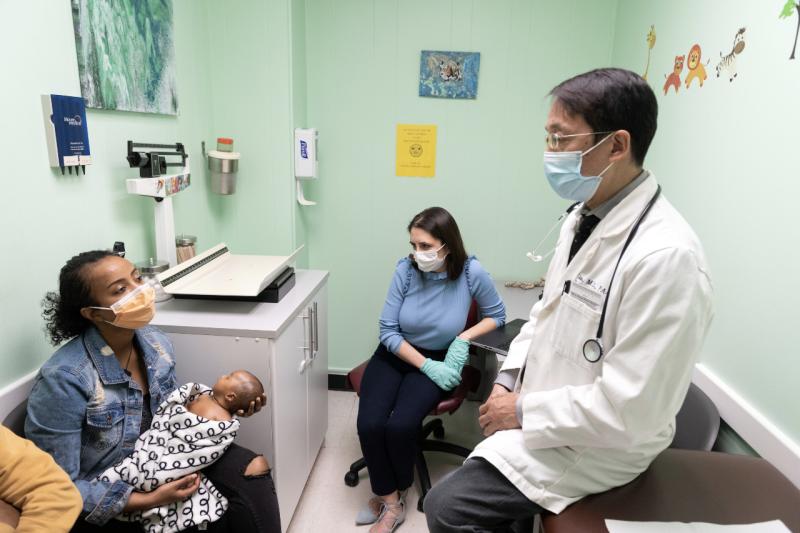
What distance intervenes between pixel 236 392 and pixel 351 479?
3.49 feet

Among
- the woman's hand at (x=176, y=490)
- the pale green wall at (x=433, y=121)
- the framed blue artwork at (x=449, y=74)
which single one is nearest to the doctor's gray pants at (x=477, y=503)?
the woman's hand at (x=176, y=490)

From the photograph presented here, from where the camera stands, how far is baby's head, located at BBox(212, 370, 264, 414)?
4.71 feet

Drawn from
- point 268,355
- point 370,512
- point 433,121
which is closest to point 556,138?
point 268,355

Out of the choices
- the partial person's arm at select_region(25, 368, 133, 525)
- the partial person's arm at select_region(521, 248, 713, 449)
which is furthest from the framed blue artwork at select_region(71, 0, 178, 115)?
the partial person's arm at select_region(521, 248, 713, 449)

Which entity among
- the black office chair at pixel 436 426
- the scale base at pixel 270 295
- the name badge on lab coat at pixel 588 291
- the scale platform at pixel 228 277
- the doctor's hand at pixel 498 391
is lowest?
the black office chair at pixel 436 426

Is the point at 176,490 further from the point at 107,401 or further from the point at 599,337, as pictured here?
the point at 599,337

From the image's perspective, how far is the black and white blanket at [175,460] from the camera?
4.19 ft

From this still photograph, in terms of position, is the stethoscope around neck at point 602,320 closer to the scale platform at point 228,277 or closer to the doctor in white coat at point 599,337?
the doctor in white coat at point 599,337

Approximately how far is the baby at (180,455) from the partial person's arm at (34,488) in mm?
180

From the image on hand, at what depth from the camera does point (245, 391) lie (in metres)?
1.44

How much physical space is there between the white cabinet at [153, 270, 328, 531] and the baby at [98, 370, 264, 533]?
0.68 ft

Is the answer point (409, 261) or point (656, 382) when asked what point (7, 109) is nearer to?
point (409, 261)

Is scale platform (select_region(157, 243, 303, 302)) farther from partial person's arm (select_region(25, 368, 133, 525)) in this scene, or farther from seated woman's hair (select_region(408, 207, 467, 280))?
seated woman's hair (select_region(408, 207, 467, 280))

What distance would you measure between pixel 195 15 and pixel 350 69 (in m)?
0.77
